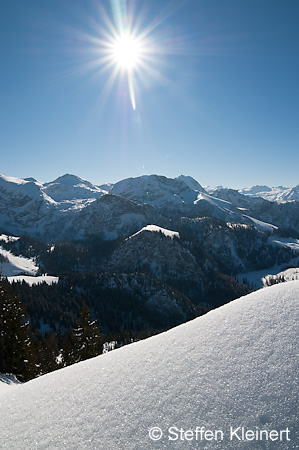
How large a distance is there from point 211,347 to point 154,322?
148 m

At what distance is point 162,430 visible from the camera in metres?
4.57

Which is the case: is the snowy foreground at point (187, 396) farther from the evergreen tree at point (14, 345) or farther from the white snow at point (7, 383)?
the evergreen tree at point (14, 345)

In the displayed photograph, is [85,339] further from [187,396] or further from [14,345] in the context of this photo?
[187,396]

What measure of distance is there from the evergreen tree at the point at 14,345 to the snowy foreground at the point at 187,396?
24.0m

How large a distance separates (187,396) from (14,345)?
97.5 ft

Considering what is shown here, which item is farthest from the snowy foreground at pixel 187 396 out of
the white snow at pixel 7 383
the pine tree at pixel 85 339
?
the pine tree at pixel 85 339

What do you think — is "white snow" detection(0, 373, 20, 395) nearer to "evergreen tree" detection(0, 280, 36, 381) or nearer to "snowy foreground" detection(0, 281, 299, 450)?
"evergreen tree" detection(0, 280, 36, 381)

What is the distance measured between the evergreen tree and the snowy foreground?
2401 centimetres

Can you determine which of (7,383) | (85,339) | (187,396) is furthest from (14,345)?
(187,396)

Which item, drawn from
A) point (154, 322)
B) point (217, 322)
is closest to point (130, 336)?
point (154, 322)

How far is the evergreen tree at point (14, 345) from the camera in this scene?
26.6 meters

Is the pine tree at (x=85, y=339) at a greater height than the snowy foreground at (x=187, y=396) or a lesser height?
lesser

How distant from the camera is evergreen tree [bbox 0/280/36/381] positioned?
26.6 meters

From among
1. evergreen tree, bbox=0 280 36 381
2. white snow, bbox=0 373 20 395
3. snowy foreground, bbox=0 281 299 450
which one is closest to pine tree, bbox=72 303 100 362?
evergreen tree, bbox=0 280 36 381
